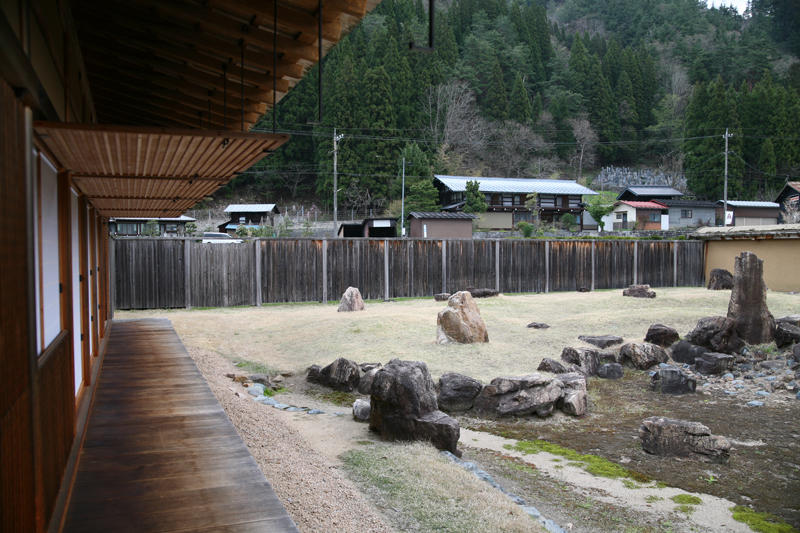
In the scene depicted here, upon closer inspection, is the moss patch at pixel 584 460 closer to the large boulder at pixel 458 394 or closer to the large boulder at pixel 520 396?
the large boulder at pixel 520 396

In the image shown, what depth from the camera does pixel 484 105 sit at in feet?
167

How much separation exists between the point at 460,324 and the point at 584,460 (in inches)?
161

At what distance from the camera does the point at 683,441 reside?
5.42 meters

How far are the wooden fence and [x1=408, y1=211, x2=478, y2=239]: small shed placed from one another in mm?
10683

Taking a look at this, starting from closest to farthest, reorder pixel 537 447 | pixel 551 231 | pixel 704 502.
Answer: pixel 704 502 < pixel 537 447 < pixel 551 231

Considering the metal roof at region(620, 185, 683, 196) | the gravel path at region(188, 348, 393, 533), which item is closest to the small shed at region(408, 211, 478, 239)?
the metal roof at region(620, 185, 683, 196)

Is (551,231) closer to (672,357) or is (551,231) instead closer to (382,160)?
(382,160)

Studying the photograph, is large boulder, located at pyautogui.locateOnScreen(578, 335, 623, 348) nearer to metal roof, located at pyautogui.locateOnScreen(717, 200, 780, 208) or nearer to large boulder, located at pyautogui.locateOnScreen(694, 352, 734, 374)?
large boulder, located at pyautogui.locateOnScreen(694, 352, 734, 374)

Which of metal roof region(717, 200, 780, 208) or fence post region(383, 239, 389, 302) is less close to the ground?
metal roof region(717, 200, 780, 208)

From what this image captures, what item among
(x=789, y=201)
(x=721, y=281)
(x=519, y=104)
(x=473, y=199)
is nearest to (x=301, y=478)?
(x=721, y=281)

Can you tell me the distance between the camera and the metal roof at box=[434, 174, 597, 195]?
3803 centimetres

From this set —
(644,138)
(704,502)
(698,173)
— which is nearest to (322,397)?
(704,502)

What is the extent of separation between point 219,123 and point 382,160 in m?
34.3

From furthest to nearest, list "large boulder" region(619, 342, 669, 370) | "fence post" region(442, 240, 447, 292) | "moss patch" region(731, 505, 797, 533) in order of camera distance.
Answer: "fence post" region(442, 240, 447, 292) → "large boulder" region(619, 342, 669, 370) → "moss patch" region(731, 505, 797, 533)
